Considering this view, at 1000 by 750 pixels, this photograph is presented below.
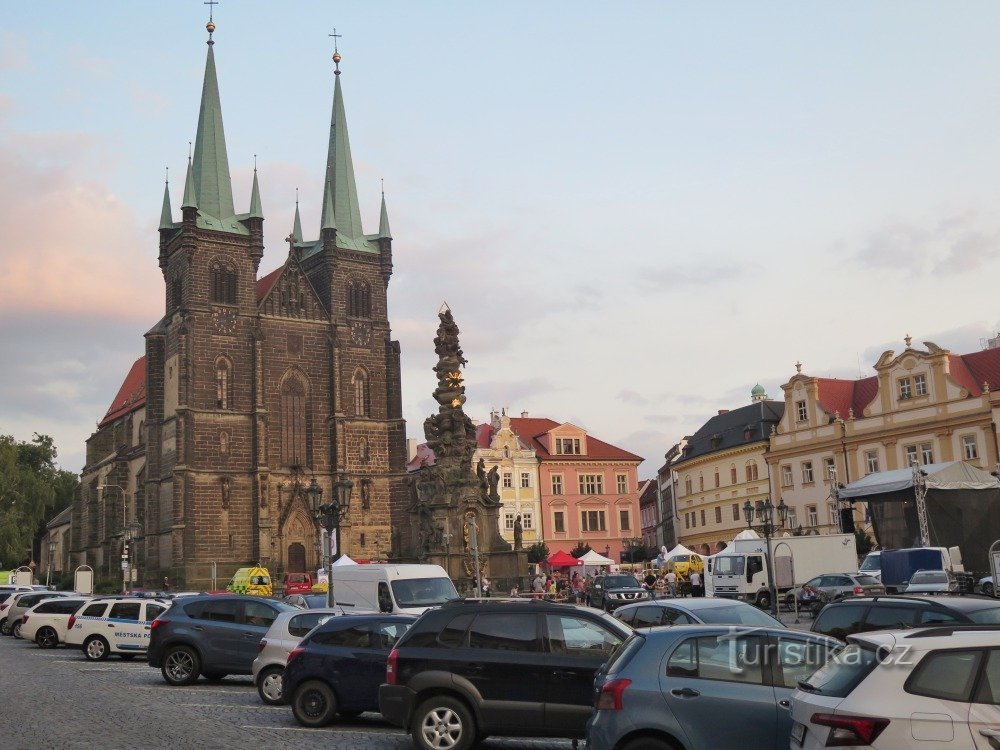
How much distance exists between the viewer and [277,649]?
672 inches

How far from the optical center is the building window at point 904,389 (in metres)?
57.8

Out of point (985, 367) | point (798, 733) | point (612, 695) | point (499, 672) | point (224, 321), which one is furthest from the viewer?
point (224, 321)

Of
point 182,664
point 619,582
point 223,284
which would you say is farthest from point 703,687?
point 223,284

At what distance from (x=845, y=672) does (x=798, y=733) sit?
567 millimetres

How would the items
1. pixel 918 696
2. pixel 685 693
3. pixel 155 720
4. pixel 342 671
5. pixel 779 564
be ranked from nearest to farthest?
pixel 918 696 → pixel 685 693 → pixel 342 671 → pixel 155 720 → pixel 779 564

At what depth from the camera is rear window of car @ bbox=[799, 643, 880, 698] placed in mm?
7285

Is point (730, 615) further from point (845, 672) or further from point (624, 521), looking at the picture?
point (624, 521)

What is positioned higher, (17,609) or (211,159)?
(211,159)

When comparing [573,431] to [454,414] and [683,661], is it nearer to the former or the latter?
[454,414]

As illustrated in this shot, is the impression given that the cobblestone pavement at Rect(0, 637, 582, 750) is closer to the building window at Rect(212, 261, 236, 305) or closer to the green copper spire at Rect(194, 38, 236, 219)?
the building window at Rect(212, 261, 236, 305)

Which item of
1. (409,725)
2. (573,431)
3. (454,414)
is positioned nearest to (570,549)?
(573,431)

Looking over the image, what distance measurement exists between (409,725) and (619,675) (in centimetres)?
346

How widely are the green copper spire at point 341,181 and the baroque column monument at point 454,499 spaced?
4301cm

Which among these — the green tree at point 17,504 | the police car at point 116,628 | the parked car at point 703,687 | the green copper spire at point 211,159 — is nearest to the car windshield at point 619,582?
the police car at point 116,628
